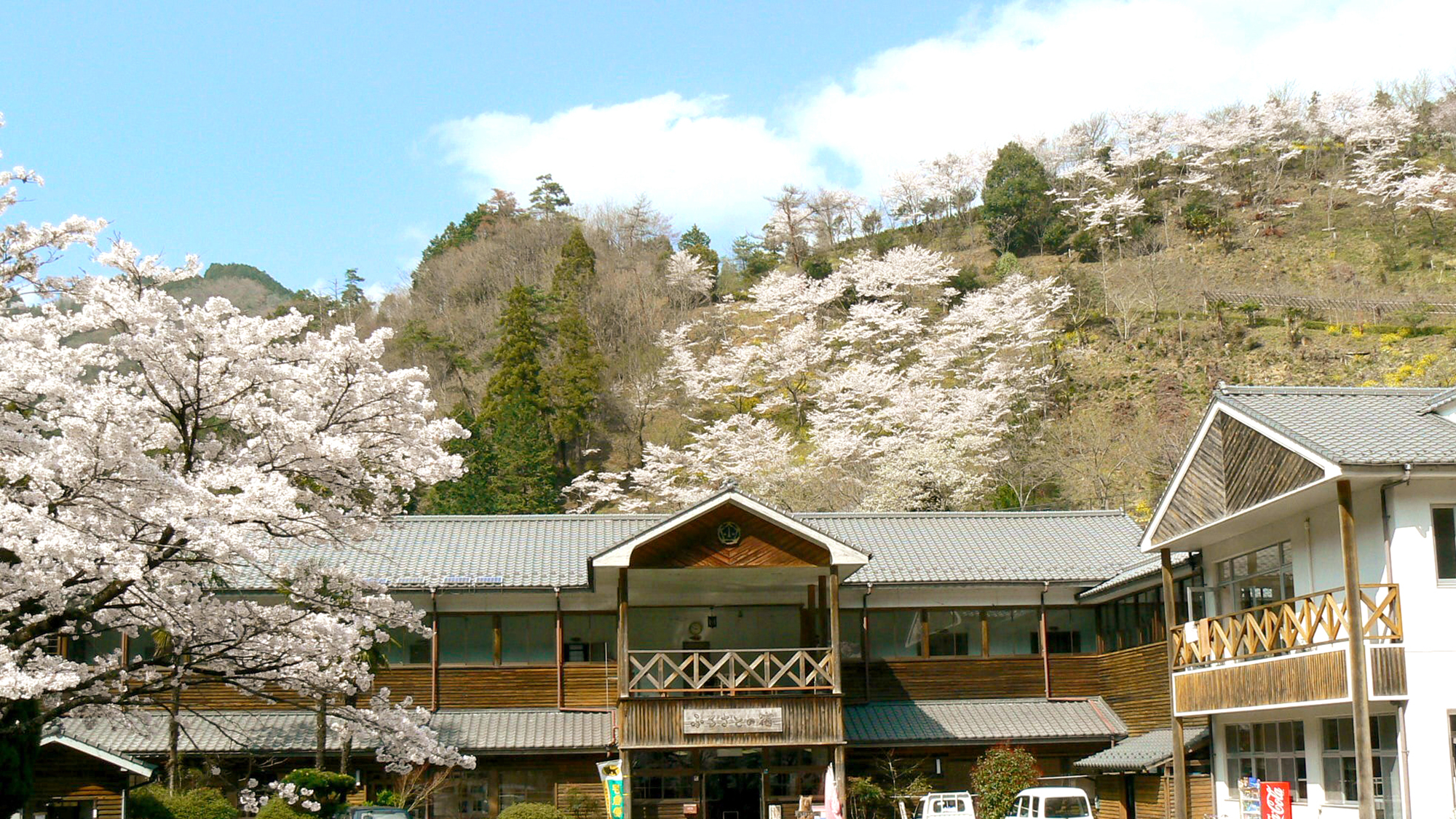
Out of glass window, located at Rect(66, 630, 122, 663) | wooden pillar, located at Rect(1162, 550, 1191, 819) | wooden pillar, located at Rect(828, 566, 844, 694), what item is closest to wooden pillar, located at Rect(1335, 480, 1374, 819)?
wooden pillar, located at Rect(1162, 550, 1191, 819)

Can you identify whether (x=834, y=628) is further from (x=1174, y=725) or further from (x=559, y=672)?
(x=559, y=672)

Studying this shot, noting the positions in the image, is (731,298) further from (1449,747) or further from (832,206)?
(1449,747)

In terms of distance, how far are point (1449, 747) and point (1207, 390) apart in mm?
33762

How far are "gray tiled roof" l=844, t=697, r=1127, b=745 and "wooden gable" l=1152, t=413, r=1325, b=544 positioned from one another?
5.08 metres

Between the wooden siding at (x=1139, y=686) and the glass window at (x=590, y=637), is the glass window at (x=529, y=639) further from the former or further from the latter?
the wooden siding at (x=1139, y=686)

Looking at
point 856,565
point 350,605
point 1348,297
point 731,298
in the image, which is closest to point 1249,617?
point 856,565

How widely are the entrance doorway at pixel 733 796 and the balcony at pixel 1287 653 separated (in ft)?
24.5

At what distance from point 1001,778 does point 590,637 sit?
7.65m

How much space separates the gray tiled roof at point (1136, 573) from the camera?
71.5ft

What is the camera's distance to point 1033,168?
67625 mm

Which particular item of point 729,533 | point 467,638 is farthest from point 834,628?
point 467,638

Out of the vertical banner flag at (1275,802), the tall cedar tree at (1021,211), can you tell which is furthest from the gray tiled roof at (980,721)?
the tall cedar tree at (1021,211)

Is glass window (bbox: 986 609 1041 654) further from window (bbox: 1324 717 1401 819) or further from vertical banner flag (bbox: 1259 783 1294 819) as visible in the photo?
vertical banner flag (bbox: 1259 783 1294 819)

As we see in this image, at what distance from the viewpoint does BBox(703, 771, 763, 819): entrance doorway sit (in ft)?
76.8
